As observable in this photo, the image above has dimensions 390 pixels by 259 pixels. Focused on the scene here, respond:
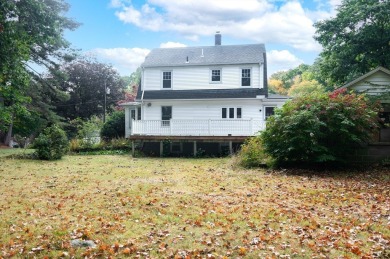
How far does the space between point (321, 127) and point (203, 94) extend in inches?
455

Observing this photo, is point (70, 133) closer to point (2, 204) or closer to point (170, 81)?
point (170, 81)

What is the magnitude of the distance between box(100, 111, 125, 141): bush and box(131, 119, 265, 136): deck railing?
19.3 ft

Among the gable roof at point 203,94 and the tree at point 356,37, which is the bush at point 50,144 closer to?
the gable roof at point 203,94

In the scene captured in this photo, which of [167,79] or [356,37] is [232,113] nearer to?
[167,79]

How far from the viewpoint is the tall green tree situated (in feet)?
49.3

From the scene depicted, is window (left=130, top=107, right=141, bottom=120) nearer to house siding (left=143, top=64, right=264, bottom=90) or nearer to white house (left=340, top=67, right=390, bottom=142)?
house siding (left=143, top=64, right=264, bottom=90)

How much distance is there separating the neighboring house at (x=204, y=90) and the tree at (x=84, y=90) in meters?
10.6

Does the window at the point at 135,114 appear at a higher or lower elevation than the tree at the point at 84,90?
lower

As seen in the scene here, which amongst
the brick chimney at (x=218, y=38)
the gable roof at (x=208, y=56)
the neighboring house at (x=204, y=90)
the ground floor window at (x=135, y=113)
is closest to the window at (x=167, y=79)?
the neighboring house at (x=204, y=90)

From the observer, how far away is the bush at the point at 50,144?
1802 centimetres

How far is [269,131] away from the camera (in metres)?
13.4

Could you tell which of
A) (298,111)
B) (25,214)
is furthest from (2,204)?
(298,111)

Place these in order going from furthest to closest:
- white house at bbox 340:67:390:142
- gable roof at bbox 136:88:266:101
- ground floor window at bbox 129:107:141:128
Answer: ground floor window at bbox 129:107:141:128 → gable roof at bbox 136:88:266:101 → white house at bbox 340:67:390:142

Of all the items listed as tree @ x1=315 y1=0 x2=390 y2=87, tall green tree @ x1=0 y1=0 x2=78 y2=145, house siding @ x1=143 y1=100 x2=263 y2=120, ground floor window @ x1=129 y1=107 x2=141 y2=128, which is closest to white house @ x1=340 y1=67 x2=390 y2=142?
tree @ x1=315 y1=0 x2=390 y2=87
